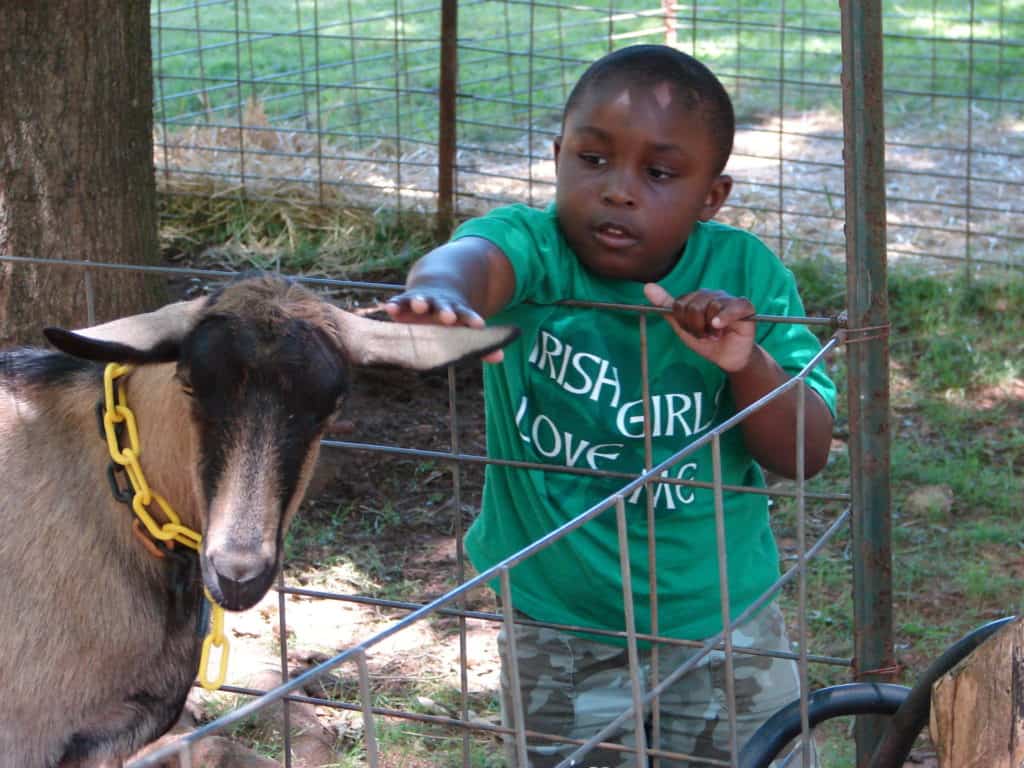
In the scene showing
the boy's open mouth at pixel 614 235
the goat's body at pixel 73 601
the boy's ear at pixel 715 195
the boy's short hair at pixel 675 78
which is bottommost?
the goat's body at pixel 73 601

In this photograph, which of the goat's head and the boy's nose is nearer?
the goat's head

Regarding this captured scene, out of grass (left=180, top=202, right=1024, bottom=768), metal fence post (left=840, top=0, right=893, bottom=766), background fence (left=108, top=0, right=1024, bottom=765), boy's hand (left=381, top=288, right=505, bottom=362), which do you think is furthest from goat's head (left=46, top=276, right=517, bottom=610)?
background fence (left=108, top=0, right=1024, bottom=765)

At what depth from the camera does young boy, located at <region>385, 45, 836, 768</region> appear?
290cm

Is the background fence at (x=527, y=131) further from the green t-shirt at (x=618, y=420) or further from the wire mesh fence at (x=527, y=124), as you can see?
the green t-shirt at (x=618, y=420)

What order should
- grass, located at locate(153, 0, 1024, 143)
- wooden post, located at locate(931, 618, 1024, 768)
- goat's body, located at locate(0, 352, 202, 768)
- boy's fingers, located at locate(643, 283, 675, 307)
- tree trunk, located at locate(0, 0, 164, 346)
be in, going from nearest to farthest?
wooden post, located at locate(931, 618, 1024, 768) < boy's fingers, located at locate(643, 283, 675, 307) < goat's body, located at locate(0, 352, 202, 768) < tree trunk, located at locate(0, 0, 164, 346) < grass, located at locate(153, 0, 1024, 143)

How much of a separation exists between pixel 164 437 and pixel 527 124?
24.3 feet

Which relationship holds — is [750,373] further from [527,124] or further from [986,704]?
[527,124]

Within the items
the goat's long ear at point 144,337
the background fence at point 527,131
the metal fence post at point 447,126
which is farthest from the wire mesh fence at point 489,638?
the metal fence post at point 447,126

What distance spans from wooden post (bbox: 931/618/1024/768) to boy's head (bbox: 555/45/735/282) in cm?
117

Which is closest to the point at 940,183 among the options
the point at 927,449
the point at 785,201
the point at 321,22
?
the point at 785,201

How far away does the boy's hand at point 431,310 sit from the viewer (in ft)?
7.80

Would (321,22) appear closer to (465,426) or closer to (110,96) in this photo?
(465,426)

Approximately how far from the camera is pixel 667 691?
10.1 ft

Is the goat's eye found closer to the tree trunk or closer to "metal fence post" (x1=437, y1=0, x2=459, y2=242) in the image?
the tree trunk
